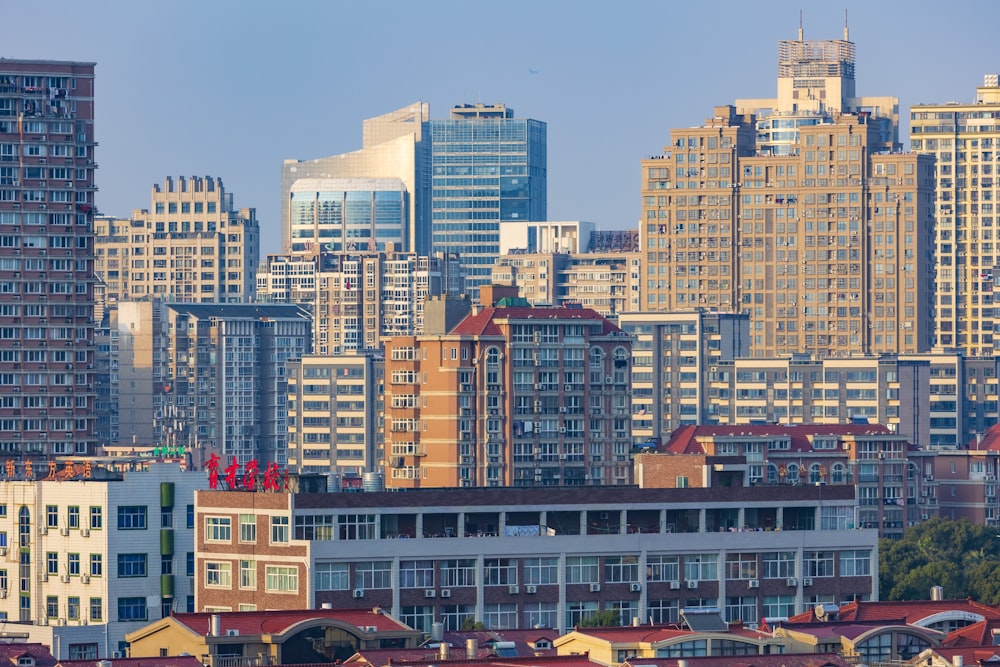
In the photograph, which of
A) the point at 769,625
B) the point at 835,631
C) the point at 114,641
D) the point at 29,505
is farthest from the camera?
the point at 29,505

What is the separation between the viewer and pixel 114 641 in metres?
143

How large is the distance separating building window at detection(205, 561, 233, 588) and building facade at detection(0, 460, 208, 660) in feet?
14.6

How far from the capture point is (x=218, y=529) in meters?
144

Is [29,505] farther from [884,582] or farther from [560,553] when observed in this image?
[884,582]

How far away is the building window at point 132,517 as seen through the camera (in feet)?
487

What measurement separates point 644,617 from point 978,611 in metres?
22.6

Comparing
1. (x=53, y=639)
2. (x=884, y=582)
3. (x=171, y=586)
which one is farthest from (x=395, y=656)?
(x=884, y=582)

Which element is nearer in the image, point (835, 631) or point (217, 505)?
point (835, 631)

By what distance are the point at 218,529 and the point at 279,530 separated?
422 cm

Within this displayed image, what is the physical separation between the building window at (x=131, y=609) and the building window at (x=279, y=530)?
10270 millimetres

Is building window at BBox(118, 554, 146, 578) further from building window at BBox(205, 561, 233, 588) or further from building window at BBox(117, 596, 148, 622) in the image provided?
building window at BBox(205, 561, 233, 588)

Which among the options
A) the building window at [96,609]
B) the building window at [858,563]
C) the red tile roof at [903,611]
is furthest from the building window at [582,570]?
the building window at [96,609]

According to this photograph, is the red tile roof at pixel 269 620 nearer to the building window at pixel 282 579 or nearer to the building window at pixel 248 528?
the building window at pixel 282 579

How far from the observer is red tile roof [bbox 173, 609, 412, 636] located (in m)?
117
